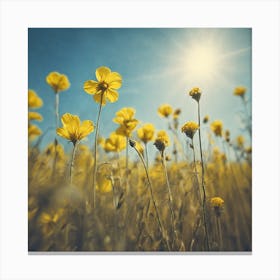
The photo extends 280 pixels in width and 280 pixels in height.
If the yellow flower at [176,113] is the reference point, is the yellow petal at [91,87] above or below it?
above

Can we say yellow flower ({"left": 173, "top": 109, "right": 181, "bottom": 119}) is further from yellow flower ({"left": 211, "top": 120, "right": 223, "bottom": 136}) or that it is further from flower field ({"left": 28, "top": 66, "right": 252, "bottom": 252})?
yellow flower ({"left": 211, "top": 120, "right": 223, "bottom": 136})

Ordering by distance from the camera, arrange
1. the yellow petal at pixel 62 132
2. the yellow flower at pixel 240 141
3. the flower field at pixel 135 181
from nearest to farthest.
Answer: the yellow petal at pixel 62 132 < the flower field at pixel 135 181 < the yellow flower at pixel 240 141

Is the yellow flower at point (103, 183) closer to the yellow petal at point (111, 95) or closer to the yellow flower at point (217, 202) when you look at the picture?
the yellow petal at point (111, 95)

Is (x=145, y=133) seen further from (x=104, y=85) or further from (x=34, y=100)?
(x=34, y=100)

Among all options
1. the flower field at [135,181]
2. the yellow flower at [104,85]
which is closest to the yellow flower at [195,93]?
the flower field at [135,181]
